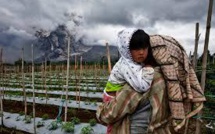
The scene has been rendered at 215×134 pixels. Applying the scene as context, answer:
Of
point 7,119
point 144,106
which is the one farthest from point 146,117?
point 7,119

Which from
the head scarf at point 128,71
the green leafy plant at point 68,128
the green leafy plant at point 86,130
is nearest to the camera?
the head scarf at point 128,71

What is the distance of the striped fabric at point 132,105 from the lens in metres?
1.37

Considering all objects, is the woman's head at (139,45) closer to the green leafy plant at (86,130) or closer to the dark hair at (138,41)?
the dark hair at (138,41)

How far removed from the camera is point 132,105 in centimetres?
137

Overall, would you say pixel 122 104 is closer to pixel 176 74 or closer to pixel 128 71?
pixel 128 71

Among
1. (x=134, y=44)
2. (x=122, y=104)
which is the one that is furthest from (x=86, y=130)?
(x=134, y=44)

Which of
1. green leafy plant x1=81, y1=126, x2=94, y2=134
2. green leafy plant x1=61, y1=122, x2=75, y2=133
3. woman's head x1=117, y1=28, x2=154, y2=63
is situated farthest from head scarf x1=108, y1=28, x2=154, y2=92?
green leafy plant x1=61, y1=122, x2=75, y2=133

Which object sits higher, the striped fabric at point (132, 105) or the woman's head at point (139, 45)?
the woman's head at point (139, 45)

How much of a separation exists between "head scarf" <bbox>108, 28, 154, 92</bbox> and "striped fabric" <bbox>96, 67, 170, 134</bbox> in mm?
48

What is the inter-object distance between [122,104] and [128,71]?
0.54 feet

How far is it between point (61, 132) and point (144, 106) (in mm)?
4438

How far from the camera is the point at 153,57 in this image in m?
1.41

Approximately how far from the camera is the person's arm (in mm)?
1362

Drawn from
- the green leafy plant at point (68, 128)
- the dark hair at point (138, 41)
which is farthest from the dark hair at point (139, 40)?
the green leafy plant at point (68, 128)
